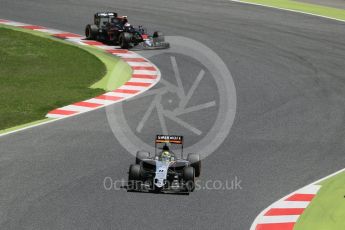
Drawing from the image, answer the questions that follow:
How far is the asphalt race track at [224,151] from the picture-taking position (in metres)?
15.3

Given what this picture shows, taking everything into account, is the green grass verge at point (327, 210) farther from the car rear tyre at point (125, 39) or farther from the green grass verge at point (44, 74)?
the car rear tyre at point (125, 39)

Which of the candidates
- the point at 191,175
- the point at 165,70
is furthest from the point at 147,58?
the point at 191,175

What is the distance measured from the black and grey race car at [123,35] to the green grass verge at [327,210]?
52.0 ft

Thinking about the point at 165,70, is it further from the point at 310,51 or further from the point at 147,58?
the point at 310,51

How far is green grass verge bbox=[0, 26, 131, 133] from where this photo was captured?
23672 millimetres

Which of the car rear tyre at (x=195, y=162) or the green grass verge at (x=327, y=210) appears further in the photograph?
the car rear tyre at (x=195, y=162)

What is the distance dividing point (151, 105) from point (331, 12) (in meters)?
20.1

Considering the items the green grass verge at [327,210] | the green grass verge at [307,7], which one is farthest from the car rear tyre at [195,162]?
the green grass verge at [307,7]

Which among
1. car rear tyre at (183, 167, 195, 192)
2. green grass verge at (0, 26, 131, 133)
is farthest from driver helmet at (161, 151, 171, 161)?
green grass verge at (0, 26, 131, 133)

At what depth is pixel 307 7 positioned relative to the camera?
139ft

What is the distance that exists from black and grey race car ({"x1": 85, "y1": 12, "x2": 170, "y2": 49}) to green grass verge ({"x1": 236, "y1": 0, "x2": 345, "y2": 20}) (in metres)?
10.9

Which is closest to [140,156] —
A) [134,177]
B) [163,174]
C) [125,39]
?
[134,177]

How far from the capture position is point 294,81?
27.9 meters

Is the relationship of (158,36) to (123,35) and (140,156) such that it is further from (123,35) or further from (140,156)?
(140,156)
